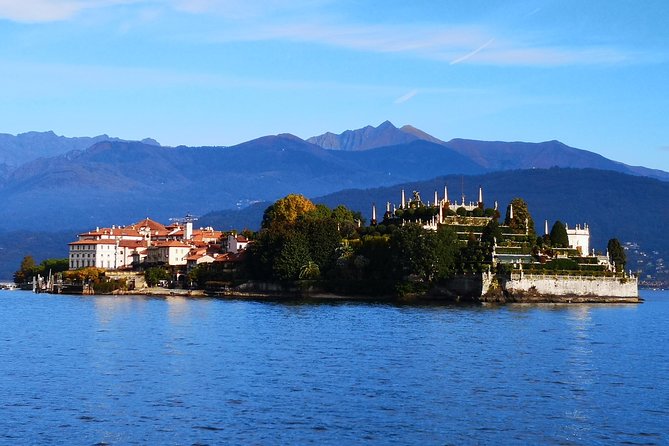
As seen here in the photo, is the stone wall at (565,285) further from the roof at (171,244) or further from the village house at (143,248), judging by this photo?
the roof at (171,244)

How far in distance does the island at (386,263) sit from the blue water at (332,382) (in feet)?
99.9

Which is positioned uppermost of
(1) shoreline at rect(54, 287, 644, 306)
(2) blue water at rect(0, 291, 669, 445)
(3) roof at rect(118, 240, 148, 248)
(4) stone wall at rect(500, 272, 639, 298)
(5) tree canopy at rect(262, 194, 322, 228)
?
(5) tree canopy at rect(262, 194, 322, 228)

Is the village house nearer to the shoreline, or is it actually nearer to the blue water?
the shoreline

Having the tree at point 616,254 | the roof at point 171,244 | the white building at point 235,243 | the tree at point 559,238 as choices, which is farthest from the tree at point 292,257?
the tree at point 616,254

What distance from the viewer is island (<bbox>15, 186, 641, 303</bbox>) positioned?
116 meters

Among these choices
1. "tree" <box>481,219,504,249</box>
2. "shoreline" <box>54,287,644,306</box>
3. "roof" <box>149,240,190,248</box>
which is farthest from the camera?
"roof" <box>149,240,190,248</box>

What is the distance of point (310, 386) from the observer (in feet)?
160

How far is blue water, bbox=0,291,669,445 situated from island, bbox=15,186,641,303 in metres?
30.4

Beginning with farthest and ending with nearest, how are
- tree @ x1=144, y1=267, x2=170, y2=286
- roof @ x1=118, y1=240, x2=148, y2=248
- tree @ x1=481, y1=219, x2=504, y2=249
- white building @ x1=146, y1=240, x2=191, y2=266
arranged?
1. roof @ x1=118, y1=240, x2=148, y2=248
2. white building @ x1=146, y1=240, x2=191, y2=266
3. tree @ x1=144, y1=267, x2=170, y2=286
4. tree @ x1=481, y1=219, x2=504, y2=249

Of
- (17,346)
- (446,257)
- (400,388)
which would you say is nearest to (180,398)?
(400,388)

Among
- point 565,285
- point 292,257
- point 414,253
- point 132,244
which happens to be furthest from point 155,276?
point 565,285

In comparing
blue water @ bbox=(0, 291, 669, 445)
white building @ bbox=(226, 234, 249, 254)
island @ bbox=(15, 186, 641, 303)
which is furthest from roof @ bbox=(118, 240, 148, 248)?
blue water @ bbox=(0, 291, 669, 445)

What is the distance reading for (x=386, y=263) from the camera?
124m

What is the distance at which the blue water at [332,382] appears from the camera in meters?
39.5
